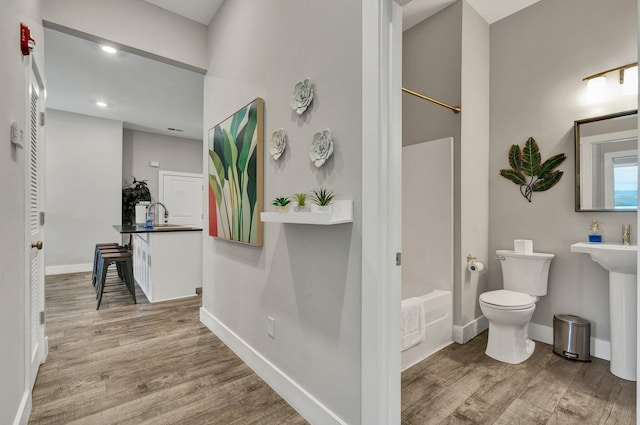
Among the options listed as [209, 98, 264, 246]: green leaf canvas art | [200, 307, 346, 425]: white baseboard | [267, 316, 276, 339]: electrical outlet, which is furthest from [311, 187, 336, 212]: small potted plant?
[200, 307, 346, 425]: white baseboard

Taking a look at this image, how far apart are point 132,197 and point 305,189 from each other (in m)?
5.78

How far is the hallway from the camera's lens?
1.68 metres

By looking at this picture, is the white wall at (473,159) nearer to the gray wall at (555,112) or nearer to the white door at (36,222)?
the gray wall at (555,112)

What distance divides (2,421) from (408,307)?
2.09 metres

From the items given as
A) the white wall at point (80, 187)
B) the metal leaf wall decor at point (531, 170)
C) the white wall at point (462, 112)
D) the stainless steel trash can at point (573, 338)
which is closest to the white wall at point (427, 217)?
the white wall at point (462, 112)

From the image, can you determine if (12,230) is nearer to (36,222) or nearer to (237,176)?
(36,222)

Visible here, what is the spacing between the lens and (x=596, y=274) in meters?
2.37

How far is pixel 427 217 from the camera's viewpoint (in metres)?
2.79

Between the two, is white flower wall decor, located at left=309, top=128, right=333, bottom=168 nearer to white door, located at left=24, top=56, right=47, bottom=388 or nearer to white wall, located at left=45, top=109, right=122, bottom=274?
white door, located at left=24, top=56, right=47, bottom=388

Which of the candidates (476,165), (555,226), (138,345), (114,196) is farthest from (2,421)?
(114,196)

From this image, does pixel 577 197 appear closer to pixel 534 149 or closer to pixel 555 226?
pixel 555 226

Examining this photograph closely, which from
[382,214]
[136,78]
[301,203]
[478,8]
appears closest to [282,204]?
[301,203]

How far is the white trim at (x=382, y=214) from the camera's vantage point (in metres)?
1.27

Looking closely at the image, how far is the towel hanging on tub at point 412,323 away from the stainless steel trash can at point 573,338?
3.59 feet
